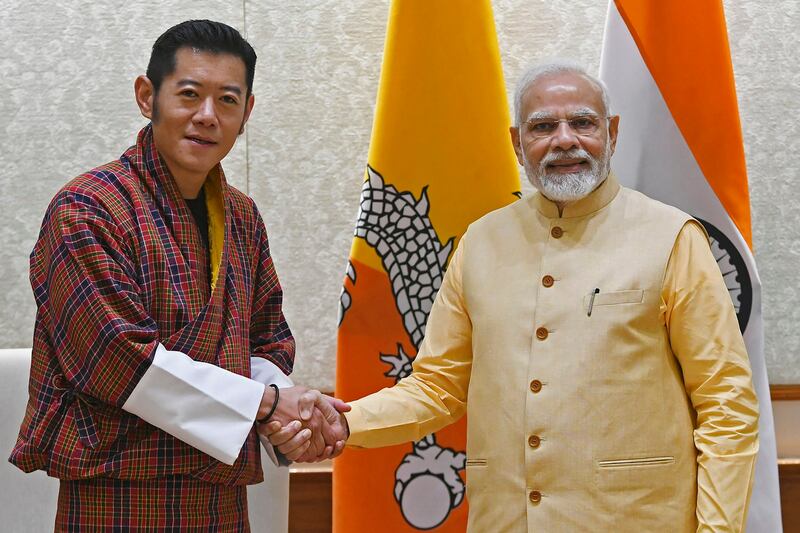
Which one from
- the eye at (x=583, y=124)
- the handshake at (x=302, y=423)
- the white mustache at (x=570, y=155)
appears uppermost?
the eye at (x=583, y=124)

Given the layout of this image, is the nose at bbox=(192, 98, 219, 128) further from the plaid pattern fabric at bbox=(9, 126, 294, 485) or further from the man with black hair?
the plaid pattern fabric at bbox=(9, 126, 294, 485)

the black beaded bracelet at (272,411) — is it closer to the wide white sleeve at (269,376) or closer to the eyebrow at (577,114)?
the wide white sleeve at (269,376)

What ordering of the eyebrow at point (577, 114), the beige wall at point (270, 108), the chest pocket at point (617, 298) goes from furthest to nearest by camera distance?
the beige wall at point (270, 108), the eyebrow at point (577, 114), the chest pocket at point (617, 298)

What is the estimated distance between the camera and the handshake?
1.81 m

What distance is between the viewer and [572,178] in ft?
5.95

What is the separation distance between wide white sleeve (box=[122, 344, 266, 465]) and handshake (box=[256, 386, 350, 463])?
95mm

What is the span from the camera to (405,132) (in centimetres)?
239


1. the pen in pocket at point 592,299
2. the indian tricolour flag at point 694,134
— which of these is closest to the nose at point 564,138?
the pen in pocket at point 592,299

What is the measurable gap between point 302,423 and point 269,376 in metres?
0.13

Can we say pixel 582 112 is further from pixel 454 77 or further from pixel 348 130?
pixel 348 130

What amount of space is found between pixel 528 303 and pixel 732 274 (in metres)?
0.77

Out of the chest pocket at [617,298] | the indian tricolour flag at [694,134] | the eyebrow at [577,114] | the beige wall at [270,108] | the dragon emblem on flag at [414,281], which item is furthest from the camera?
the beige wall at [270,108]

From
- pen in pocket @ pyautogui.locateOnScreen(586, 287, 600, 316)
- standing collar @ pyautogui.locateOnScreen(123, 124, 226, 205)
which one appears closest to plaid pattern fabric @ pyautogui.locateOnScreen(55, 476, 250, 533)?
standing collar @ pyautogui.locateOnScreen(123, 124, 226, 205)

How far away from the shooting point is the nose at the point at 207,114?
1779 mm
